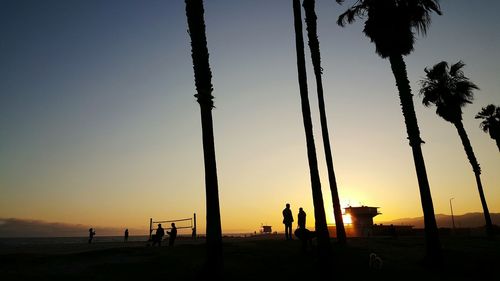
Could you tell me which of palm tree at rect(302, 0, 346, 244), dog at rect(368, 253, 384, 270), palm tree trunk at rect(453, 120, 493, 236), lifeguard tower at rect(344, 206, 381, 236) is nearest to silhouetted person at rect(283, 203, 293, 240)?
palm tree at rect(302, 0, 346, 244)

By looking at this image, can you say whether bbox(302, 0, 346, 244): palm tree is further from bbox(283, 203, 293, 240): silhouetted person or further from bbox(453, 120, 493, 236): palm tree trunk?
bbox(453, 120, 493, 236): palm tree trunk

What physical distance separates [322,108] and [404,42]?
5.36m

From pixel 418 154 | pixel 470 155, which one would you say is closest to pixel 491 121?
pixel 470 155

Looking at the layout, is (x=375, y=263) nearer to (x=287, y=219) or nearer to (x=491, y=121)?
(x=287, y=219)

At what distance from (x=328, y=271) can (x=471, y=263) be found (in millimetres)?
8430

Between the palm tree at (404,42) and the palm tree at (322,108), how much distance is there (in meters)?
2.01

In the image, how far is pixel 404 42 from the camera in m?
19.2

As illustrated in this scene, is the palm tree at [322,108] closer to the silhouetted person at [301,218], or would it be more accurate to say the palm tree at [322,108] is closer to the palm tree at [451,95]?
the silhouetted person at [301,218]

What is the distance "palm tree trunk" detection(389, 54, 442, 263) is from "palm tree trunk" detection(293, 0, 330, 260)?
16.2ft

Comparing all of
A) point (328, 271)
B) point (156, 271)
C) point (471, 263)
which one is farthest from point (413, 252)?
point (156, 271)

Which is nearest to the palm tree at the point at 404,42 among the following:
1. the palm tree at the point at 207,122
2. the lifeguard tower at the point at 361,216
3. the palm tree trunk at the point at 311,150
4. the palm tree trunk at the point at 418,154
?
the palm tree trunk at the point at 418,154

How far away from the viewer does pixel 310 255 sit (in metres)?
16.7

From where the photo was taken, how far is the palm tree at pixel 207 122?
38.2 ft

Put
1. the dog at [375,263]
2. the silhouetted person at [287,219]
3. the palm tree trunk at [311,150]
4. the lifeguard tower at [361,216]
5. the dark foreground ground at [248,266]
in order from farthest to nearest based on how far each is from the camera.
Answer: the lifeguard tower at [361,216]
the silhouetted person at [287,219]
the dog at [375,263]
the palm tree trunk at [311,150]
the dark foreground ground at [248,266]
